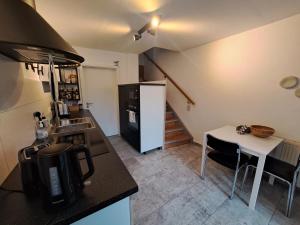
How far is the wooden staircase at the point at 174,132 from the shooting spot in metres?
3.23

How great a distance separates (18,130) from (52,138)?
39 centimetres

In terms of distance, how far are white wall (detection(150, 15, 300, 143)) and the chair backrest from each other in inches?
38.1

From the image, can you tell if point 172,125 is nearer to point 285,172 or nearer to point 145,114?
point 145,114

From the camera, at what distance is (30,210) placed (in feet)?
1.79

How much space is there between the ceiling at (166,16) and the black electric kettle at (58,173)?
62.6 inches

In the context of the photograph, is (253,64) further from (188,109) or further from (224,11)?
(188,109)

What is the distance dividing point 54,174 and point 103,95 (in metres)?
3.29

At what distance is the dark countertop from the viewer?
0.51 metres

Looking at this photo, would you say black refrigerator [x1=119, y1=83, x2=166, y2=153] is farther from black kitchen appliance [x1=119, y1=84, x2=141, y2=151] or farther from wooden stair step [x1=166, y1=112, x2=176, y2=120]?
wooden stair step [x1=166, y1=112, x2=176, y2=120]

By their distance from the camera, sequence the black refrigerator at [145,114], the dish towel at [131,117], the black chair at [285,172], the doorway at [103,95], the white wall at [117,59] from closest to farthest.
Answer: the black chair at [285,172] < the black refrigerator at [145,114] < the dish towel at [131,117] < the white wall at [117,59] < the doorway at [103,95]

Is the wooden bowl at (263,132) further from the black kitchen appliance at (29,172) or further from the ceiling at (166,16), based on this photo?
the black kitchen appliance at (29,172)

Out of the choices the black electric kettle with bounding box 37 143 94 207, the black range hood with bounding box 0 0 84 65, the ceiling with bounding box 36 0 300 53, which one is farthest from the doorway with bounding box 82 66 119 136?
the black electric kettle with bounding box 37 143 94 207

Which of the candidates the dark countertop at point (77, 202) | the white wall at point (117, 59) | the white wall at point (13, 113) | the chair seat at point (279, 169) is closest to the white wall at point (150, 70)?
the white wall at point (117, 59)

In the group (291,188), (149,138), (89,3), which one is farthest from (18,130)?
(291,188)
